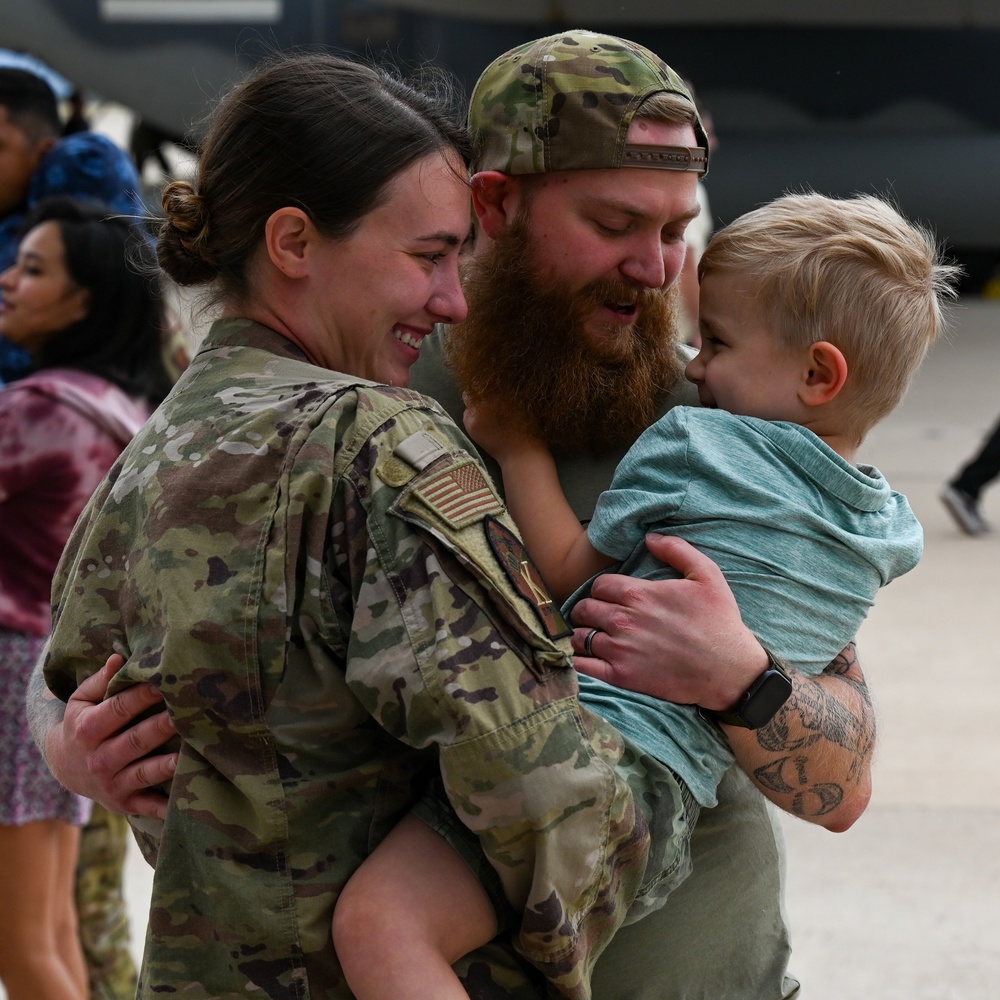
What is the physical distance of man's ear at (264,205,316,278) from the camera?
1438mm

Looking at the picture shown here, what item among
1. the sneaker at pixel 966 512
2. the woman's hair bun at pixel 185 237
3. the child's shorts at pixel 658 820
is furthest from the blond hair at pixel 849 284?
the sneaker at pixel 966 512

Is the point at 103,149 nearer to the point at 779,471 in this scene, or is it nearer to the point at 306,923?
the point at 779,471

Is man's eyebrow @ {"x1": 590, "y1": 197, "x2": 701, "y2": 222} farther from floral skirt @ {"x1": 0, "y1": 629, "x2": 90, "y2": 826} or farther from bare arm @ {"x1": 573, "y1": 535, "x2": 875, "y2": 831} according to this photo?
floral skirt @ {"x1": 0, "y1": 629, "x2": 90, "y2": 826}

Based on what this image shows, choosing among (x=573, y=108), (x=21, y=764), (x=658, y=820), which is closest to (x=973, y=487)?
(x=21, y=764)

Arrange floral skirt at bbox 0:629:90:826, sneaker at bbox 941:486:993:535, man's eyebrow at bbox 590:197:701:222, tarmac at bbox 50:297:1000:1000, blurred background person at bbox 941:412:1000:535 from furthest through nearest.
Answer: sneaker at bbox 941:486:993:535, blurred background person at bbox 941:412:1000:535, tarmac at bbox 50:297:1000:1000, floral skirt at bbox 0:629:90:826, man's eyebrow at bbox 590:197:701:222

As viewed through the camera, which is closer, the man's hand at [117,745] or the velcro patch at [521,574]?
the velcro patch at [521,574]

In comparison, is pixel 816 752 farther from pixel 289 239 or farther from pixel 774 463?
pixel 289 239

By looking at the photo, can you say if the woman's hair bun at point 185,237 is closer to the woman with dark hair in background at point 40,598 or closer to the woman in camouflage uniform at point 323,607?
the woman in camouflage uniform at point 323,607

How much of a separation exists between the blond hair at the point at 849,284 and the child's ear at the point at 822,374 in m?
0.02

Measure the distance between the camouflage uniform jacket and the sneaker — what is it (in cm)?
647

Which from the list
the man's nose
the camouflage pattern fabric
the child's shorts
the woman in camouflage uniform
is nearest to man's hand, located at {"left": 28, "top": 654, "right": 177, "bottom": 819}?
the woman in camouflage uniform

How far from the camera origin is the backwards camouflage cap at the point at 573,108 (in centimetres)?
189

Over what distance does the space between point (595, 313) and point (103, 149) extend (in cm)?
271

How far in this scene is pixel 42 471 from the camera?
9.88 ft
